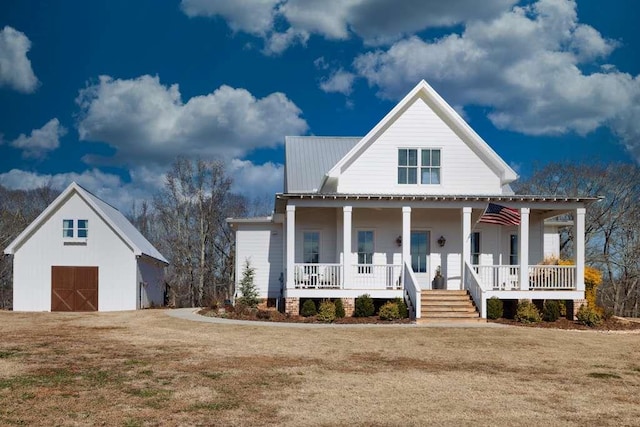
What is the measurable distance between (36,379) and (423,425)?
6.52m

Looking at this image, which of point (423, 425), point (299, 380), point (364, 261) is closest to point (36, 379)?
point (299, 380)

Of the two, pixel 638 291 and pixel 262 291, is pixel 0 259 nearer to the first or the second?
pixel 262 291

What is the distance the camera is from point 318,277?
2456cm

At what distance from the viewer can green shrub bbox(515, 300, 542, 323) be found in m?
22.2

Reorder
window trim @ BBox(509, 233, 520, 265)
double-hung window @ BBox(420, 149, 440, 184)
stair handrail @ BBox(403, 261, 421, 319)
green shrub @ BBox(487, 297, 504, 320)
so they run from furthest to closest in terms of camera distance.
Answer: window trim @ BBox(509, 233, 520, 265) < double-hung window @ BBox(420, 149, 440, 184) < green shrub @ BBox(487, 297, 504, 320) < stair handrail @ BBox(403, 261, 421, 319)

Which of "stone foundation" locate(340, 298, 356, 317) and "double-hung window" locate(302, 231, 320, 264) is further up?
"double-hung window" locate(302, 231, 320, 264)

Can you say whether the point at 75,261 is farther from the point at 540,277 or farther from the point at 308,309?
the point at 540,277

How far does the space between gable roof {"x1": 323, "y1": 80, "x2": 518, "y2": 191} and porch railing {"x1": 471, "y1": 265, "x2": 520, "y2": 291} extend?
3.56 metres

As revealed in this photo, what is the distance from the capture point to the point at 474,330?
19.2 m

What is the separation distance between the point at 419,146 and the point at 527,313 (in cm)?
767

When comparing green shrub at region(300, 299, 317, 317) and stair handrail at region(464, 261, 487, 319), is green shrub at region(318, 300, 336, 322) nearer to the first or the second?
green shrub at region(300, 299, 317, 317)

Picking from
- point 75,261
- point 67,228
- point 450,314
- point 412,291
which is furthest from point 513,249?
point 67,228

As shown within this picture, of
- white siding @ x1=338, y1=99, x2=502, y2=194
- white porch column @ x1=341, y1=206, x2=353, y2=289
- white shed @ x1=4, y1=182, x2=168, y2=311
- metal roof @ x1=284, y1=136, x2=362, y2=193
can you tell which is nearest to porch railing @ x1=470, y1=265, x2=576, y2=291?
white siding @ x1=338, y1=99, x2=502, y2=194

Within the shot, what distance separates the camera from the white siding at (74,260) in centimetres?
3072
